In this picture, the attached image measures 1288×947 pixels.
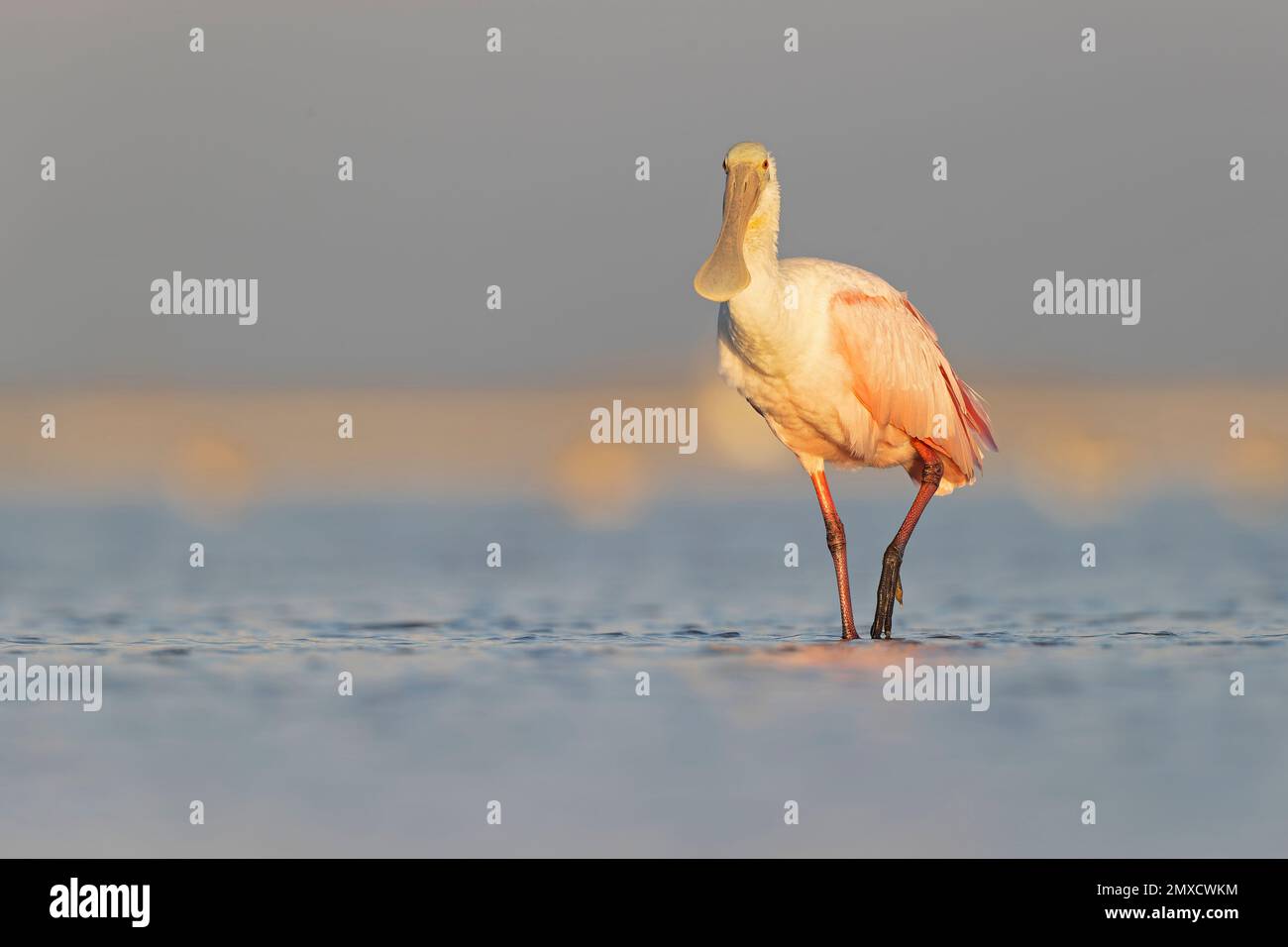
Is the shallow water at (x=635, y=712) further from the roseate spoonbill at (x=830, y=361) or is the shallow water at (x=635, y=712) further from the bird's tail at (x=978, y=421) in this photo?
the bird's tail at (x=978, y=421)

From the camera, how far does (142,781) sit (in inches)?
434

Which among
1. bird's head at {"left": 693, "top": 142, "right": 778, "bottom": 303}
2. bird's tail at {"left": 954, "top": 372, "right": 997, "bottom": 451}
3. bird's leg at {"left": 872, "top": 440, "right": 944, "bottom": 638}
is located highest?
bird's head at {"left": 693, "top": 142, "right": 778, "bottom": 303}

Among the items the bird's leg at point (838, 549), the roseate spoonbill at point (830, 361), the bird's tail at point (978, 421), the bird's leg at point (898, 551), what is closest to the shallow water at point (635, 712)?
the bird's leg at point (838, 549)

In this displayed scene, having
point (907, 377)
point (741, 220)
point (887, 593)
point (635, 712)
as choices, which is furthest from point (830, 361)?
point (635, 712)

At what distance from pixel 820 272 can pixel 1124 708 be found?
3.77m

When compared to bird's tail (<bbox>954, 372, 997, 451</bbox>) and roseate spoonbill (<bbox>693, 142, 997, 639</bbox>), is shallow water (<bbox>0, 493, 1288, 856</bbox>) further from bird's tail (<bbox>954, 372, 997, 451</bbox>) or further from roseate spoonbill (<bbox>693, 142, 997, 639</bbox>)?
bird's tail (<bbox>954, 372, 997, 451</bbox>)

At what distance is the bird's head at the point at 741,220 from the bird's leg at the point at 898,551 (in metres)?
1.95

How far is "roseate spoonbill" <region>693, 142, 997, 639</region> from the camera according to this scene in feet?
48.0

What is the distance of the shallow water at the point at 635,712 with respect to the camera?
1021 cm

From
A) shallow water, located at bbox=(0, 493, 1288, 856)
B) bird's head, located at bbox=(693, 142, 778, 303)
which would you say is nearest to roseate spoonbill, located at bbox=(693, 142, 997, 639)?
bird's head, located at bbox=(693, 142, 778, 303)

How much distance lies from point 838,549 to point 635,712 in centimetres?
364

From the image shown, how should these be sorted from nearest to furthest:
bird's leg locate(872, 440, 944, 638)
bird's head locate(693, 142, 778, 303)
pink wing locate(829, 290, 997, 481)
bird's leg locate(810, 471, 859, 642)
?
bird's head locate(693, 142, 778, 303) < pink wing locate(829, 290, 997, 481) < bird's leg locate(810, 471, 859, 642) < bird's leg locate(872, 440, 944, 638)
